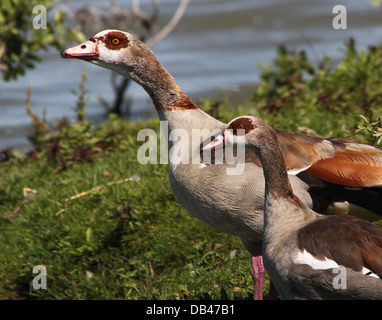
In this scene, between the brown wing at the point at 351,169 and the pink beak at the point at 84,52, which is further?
the pink beak at the point at 84,52

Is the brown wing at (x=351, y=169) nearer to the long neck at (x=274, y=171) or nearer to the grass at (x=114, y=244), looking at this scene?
the long neck at (x=274, y=171)

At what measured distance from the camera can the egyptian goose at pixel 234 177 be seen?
14.6ft

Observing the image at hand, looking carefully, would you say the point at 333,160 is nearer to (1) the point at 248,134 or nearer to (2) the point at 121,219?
(1) the point at 248,134

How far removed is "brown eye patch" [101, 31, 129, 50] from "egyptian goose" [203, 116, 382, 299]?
127 cm

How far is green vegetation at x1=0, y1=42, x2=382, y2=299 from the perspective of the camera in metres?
5.48

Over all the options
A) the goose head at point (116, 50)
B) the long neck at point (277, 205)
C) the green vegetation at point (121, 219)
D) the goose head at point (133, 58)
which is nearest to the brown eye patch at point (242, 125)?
the long neck at point (277, 205)

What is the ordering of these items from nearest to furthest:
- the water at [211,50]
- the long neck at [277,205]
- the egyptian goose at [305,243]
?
the egyptian goose at [305,243] < the long neck at [277,205] < the water at [211,50]

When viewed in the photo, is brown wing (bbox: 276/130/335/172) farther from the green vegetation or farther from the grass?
the grass

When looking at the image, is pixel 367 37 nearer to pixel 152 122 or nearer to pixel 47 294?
pixel 152 122

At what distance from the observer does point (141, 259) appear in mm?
5777

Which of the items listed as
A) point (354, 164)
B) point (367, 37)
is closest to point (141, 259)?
point (354, 164)

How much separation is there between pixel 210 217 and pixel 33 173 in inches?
128

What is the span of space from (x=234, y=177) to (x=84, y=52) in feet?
4.55

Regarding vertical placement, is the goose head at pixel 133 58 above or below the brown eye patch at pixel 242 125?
above
